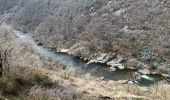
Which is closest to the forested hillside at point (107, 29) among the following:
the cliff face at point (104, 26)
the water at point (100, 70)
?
the cliff face at point (104, 26)

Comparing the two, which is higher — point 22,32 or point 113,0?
point 113,0

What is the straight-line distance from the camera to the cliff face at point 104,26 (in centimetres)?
9362

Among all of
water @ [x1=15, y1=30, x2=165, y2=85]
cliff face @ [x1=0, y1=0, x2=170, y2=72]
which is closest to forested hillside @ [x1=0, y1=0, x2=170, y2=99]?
cliff face @ [x1=0, y1=0, x2=170, y2=72]

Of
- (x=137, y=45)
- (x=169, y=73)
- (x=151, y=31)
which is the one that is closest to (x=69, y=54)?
(x=137, y=45)

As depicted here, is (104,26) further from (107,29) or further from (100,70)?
(100,70)

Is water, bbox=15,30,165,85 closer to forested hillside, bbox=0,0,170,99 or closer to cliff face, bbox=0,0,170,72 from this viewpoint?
forested hillside, bbox=0,0,170,99

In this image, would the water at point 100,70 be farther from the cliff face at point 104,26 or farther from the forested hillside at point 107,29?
the cliff face at point 104,26

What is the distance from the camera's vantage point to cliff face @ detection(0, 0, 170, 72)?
3686 inches

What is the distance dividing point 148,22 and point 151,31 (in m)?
6.51

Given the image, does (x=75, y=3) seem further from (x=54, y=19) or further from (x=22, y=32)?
(x=22, y=32)

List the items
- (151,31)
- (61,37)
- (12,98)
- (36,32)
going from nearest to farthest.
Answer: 1. (12,98)
2. (151,31)
3. (61,37)
4. (36,32)

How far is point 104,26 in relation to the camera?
116m

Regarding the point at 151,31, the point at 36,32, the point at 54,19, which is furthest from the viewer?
the point at 54,19

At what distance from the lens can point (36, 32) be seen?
13275cm
